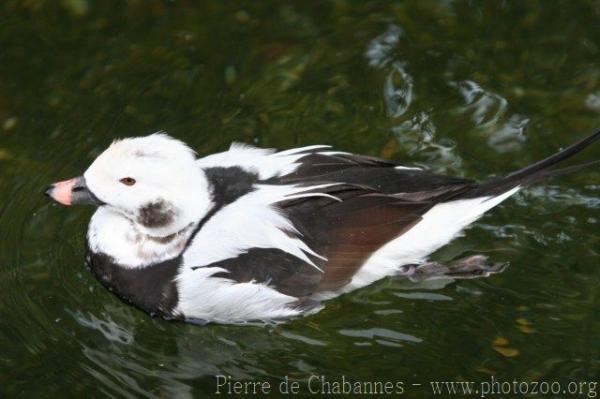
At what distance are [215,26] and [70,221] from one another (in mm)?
1661

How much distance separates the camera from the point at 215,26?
21.5 feet

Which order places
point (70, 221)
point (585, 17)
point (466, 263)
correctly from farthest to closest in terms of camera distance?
point (585, 17) → point (70, 221) → point (466, 263)

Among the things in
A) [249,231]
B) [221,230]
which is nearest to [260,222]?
[249,231]

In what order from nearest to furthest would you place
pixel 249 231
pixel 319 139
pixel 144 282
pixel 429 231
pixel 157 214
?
pixel 249 231 < pixel 157 214 < pixel 144 282 < pixel 429 231 < pixel 319 139

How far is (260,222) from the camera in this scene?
4797 millimetres

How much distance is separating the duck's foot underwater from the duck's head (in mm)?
1054

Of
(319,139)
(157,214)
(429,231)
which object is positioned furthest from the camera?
(319,139)

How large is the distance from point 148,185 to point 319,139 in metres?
1.40

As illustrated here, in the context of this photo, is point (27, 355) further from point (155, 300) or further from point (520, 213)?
point (520, 213)

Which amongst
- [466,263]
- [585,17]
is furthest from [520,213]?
[585,17]

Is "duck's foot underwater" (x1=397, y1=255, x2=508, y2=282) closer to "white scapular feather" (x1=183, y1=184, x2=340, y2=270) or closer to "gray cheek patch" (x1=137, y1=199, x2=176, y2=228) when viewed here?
"white scapular feather" (x1=183, y1=184, x2=340, y2=270)

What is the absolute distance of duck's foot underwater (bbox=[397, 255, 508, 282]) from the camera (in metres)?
5.17

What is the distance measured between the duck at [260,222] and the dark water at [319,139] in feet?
0.55

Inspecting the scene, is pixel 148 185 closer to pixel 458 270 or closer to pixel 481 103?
pixel 458 270
